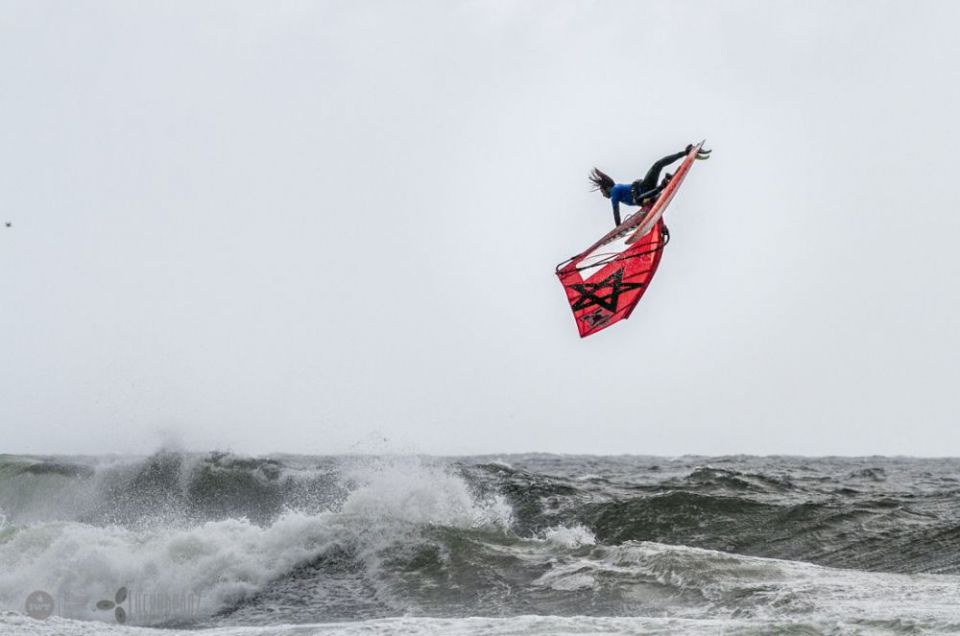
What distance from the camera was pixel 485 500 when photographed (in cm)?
1154

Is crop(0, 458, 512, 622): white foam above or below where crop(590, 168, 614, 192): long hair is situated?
below

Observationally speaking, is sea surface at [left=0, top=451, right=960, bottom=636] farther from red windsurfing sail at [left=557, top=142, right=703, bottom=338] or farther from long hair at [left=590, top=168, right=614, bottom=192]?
long hair at [left=590, top=168, right=614, bottom=192]

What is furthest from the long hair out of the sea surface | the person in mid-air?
the sea surface

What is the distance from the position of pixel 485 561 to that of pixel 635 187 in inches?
149

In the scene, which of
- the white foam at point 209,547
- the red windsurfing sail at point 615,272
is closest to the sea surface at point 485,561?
the white foam at point 209,547

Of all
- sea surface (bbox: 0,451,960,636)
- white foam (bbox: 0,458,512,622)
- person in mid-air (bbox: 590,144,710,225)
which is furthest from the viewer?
person in mid-air (bbox: 590,144,710,225)

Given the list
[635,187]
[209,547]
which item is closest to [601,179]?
[635,187]

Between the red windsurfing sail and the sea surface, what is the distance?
7.49 feet

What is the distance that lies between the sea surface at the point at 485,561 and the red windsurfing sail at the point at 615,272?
2.28 m

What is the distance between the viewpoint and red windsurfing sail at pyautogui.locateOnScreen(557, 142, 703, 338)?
8352mm

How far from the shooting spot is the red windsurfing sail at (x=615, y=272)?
27.4ft

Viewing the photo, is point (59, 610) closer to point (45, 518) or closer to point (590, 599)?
point (590, 599)

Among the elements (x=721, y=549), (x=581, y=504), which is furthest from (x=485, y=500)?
(x=721, y=549)

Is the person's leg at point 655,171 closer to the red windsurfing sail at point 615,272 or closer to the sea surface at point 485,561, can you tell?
the red windsurfing sail at point 615,272
